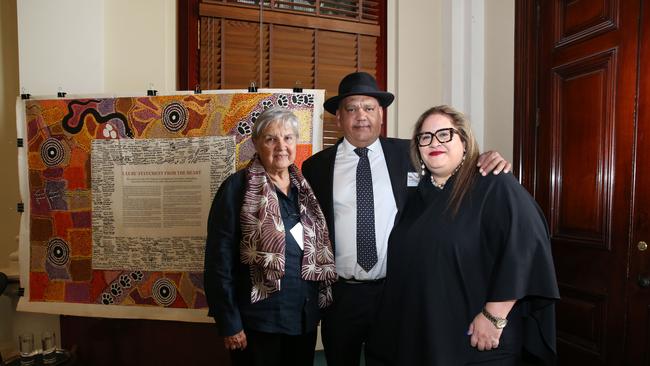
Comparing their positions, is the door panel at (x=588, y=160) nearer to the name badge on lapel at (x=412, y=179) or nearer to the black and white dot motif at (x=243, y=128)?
the name badge on lapel at (x=412, y=179)

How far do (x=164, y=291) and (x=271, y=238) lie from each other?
1.35 m

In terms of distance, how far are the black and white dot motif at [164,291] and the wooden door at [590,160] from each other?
87.9 inches

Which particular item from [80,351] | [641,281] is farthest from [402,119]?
[80,351]

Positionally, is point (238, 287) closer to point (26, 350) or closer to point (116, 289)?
point (116, 289)

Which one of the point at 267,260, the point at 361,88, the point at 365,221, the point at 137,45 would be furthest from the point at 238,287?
the point at 137,45

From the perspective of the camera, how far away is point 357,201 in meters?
1.84

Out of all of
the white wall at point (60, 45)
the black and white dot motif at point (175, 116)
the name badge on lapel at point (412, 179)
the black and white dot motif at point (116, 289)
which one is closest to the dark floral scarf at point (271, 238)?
the name badge on lapel at point (412, 179)

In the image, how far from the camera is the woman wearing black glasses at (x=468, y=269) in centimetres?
117

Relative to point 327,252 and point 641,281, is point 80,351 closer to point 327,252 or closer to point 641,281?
point 327,252

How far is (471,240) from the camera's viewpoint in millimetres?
1224

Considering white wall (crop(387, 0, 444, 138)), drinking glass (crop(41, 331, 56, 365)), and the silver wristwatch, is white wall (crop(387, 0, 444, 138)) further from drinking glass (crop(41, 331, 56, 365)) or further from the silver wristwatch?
drinking glass (crop(41, 331, 56, 365))

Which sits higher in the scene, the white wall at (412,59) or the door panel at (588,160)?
the white wall at (412,59)

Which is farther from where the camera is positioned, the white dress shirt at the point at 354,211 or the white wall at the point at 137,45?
the white wall at the point at 137,45

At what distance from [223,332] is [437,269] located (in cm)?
81
